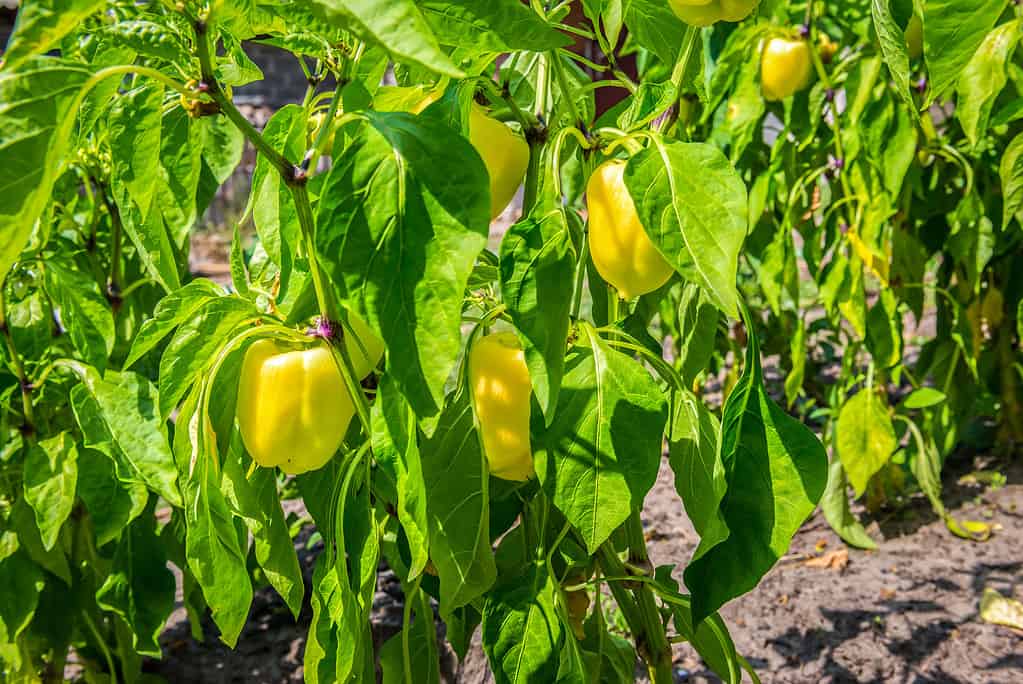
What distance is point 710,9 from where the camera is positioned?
611 mm

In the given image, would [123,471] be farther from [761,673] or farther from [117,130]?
[761,673]

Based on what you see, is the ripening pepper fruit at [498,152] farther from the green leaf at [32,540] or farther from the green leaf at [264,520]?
the green leaf at [32,540]

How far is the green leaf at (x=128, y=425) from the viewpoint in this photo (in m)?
0.93

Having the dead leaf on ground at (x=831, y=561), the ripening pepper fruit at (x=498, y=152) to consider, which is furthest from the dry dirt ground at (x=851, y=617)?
the ripening pepper fruit at (x=498, y=152)

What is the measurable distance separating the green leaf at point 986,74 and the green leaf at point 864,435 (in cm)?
100

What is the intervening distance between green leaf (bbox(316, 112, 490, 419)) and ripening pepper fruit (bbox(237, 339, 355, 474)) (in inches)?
5.5

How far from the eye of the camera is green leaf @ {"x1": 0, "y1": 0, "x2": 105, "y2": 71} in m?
0.46

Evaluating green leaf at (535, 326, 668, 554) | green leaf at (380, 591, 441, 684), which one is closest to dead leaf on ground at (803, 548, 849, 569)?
green leaf at (380, 591, 441, 684)

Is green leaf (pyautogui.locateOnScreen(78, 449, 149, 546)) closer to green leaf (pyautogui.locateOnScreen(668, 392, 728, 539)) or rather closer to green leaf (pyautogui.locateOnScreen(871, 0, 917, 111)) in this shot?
green leaf (pyautogui.locateOnScreen(668, 392, 728, 539))

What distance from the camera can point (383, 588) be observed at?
2.10 m

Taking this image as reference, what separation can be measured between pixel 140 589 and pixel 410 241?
1102 millimetres

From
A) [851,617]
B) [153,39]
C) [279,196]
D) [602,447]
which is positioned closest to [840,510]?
[851,617]

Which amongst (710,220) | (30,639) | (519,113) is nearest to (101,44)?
(519,113)

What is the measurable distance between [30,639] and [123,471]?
532mm
